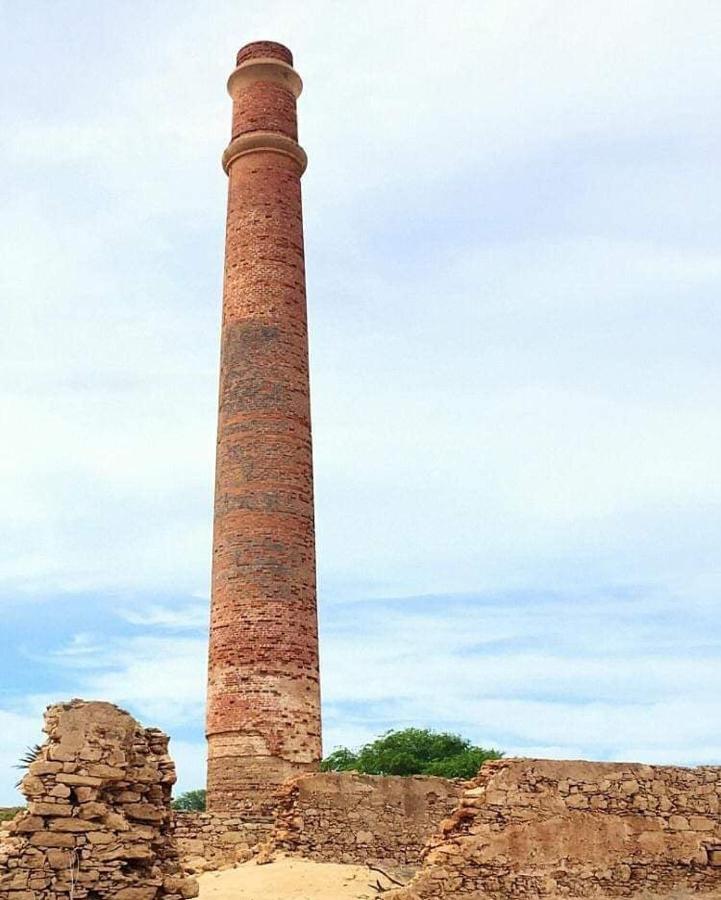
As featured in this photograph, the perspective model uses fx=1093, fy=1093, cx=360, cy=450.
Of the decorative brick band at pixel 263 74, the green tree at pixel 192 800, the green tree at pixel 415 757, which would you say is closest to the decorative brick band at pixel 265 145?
the decorative brick band at pixel 263 74

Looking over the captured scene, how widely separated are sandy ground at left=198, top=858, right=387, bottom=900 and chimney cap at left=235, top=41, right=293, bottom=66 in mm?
16152

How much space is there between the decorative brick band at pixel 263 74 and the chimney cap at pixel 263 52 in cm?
18

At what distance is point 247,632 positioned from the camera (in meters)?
19.0

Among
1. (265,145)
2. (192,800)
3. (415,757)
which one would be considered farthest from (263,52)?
(192,800)

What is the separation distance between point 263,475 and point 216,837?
6.28 m

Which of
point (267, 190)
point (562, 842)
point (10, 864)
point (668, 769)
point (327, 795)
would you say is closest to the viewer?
point (10, 864)

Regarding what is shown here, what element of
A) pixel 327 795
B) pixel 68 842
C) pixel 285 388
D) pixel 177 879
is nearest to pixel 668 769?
pixel 327 795

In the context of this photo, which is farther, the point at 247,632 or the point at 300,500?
the point at 300,500

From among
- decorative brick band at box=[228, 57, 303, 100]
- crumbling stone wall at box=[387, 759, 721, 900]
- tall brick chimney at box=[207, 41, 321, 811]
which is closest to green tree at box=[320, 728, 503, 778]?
tall brick chimney at box=[207, 41, 321, 811]

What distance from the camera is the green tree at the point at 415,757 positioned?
21531mm

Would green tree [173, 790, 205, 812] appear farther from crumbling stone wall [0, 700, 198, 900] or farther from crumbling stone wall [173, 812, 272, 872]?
crumbling stone wall [0, 700, 198, 900]

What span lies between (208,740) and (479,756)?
599 centimetres

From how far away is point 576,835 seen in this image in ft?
40.7

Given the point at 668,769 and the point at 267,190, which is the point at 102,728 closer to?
the point at 668,769
